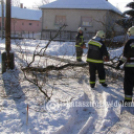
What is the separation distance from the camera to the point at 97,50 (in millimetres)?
4922

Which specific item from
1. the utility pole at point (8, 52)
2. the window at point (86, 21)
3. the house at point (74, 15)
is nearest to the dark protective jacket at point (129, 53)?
the utility pole at point (8, 52)

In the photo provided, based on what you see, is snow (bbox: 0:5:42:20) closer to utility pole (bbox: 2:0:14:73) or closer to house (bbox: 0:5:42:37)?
house (bbox: 0:5:42:37)

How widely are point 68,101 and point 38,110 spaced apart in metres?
0.75

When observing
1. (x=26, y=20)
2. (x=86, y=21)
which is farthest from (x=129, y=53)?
(x=26, y=20)

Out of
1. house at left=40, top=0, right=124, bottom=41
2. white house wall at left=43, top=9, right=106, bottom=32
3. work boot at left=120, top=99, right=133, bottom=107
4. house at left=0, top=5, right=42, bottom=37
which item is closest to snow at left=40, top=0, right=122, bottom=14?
house at left=40, top=0, right=124, bottom=41

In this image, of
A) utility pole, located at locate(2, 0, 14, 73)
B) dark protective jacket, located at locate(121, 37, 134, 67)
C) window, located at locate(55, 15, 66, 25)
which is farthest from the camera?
window, located at locate(55, 15, 66, 25)

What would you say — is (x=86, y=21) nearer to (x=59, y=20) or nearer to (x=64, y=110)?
(x=59, y=20)

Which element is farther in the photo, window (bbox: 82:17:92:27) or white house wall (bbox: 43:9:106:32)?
window (bbox: 82:17:92:27)

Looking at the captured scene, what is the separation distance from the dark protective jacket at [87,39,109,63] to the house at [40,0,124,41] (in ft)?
54.4

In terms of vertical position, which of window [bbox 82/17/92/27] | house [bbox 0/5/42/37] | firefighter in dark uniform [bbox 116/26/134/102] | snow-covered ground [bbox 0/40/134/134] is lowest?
snow-covered ground [bbox 0/40/134/134]

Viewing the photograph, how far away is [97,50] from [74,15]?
17782mm

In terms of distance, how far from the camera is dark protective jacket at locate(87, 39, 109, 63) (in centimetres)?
491

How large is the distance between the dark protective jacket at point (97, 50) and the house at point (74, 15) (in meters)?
16.6

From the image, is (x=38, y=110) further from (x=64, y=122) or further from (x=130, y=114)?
(x=130, y=114)
